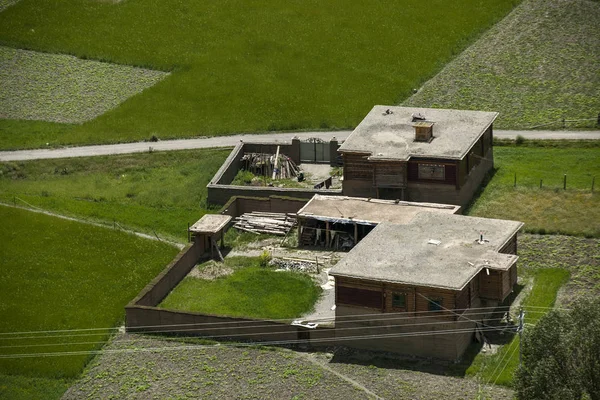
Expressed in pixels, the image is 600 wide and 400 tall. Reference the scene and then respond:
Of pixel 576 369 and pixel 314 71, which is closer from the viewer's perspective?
pixel 576 369

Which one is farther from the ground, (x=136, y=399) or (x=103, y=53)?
(x=103, y=53)

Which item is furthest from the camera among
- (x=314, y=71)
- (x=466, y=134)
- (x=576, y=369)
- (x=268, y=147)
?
(x=314, y=71)

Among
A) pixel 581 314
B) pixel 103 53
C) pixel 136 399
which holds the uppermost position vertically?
pixel 103 53

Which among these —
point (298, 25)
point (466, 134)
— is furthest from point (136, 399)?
point (298, 25)

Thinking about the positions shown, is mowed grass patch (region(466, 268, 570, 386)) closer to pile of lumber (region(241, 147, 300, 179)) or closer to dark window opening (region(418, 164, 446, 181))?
dark window opening (region(418, 164, 446, 181))

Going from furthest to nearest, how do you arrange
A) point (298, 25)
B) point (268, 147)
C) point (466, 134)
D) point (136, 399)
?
point (298, 25) < point (268, 147) < point (466, 134) < point (136, 399)

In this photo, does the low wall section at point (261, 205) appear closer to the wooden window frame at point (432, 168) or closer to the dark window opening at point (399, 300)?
the wooden window frame at point (432, 168)

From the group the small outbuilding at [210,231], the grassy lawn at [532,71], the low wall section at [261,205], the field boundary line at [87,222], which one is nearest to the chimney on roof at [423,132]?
the low wall section at [261,205]

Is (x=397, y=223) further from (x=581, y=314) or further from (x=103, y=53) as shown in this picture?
(x=103, y=53)
